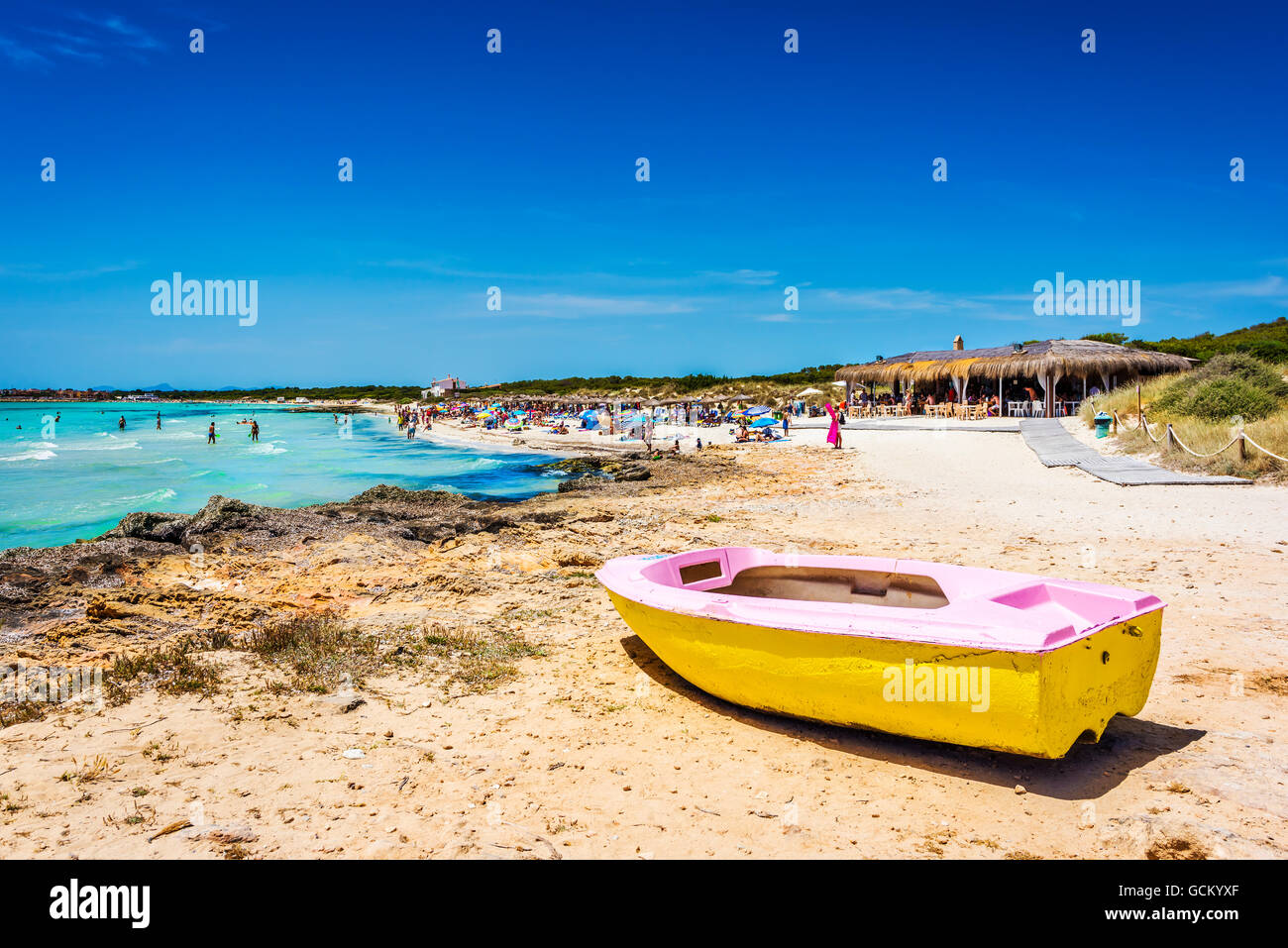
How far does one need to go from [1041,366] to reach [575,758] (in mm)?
A: 33293

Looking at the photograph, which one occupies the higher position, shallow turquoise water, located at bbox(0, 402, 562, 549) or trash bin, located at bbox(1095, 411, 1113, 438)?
trash bin, located at bbox(1095, 411, 1113, 438)

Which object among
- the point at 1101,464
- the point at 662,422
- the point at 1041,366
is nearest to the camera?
the point at 1101,464

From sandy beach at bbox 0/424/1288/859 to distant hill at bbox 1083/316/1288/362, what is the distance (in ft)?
129

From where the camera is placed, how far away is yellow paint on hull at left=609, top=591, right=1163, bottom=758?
140 inches

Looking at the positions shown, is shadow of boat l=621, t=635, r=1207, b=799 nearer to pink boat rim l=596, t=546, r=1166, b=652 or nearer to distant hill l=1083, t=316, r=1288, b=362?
pink boat rim l=596, t=546, r=1166, b=652

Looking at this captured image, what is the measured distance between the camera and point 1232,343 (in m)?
45.1

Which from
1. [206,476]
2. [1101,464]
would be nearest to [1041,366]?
[1101,464]

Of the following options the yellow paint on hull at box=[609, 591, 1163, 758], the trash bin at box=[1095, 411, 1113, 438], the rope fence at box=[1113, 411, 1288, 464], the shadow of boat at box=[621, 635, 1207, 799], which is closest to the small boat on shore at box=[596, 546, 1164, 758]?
the yellow paint on hull at box=[609, 591, 1163, 758]

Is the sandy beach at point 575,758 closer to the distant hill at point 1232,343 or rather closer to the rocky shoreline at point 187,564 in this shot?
the rocky shoreline at point 187,564

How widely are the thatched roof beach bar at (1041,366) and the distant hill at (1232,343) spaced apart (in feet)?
24.2

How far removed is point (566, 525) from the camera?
12.3 meters

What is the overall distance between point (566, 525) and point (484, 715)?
738 cm

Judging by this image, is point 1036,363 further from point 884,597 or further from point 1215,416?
point 884,597

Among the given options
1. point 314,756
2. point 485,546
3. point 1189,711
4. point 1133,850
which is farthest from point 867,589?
point 485,546
